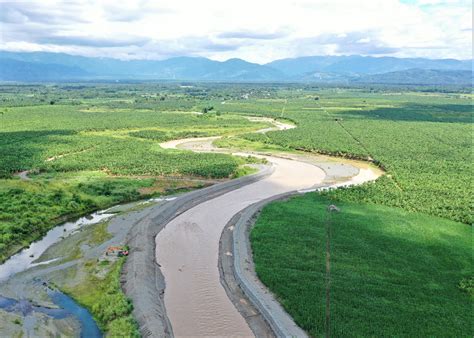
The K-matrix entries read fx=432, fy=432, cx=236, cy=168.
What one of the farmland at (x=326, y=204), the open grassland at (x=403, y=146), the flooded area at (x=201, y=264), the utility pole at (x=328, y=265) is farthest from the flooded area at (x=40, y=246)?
the open grassland at (x=403, y=146)

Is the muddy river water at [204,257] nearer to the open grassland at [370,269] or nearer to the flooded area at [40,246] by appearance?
the open grassland at [370,269]

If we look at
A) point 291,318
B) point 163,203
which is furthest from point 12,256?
point 291,318

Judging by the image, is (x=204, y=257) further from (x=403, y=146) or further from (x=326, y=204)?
(x=403, y=146)

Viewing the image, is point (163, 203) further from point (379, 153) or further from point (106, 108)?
point (106, 108)

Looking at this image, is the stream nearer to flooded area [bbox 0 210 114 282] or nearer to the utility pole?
flooded area [bbox 0 210 114 282]

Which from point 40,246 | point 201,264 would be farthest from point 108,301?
point 40,246

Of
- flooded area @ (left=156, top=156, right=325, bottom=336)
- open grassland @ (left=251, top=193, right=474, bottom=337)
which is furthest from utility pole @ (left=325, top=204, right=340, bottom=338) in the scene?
flooded area @ (left=156, top=156, right=325, bottom=336)
